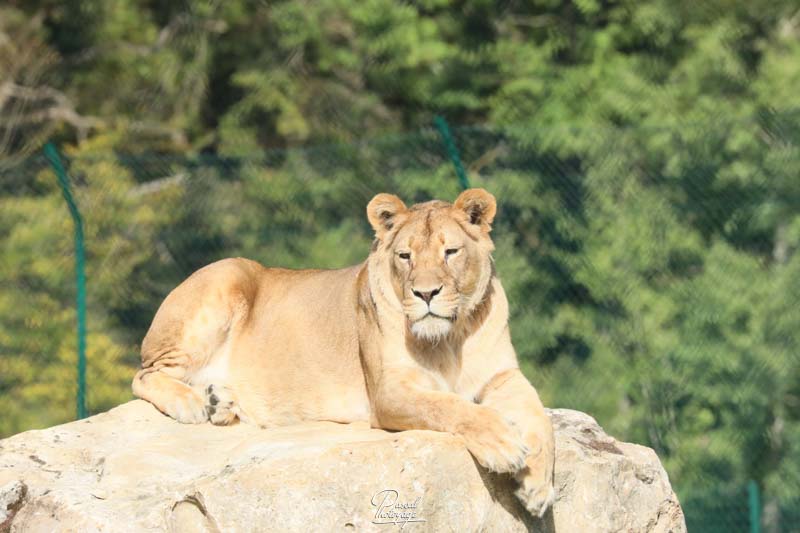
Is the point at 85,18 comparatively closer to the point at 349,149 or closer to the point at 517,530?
the point at 349,149

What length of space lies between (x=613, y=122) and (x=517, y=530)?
8.31 meters

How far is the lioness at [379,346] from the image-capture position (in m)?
4.38

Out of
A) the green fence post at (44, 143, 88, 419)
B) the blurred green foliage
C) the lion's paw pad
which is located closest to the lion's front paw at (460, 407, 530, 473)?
the lion's paw pad

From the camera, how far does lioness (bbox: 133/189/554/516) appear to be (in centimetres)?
438

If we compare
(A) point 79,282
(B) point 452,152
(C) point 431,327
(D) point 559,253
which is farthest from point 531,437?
(D) point 559,253

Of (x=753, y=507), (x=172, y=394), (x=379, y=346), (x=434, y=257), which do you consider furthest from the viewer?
(x=753, y=507)

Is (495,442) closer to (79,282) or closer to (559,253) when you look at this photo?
(79,282)

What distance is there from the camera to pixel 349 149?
8.35 meters

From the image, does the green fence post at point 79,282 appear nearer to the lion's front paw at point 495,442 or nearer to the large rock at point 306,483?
the large rock at point 306,483

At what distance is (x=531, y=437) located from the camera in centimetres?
428

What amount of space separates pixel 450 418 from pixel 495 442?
0.24 metres

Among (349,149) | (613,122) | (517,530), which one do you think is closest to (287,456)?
(517,530)

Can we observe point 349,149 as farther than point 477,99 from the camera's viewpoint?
No

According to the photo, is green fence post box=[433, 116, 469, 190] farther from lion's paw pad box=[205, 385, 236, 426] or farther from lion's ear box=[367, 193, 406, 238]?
A: lion's paw pad box=[205, 385, 236, 426]
